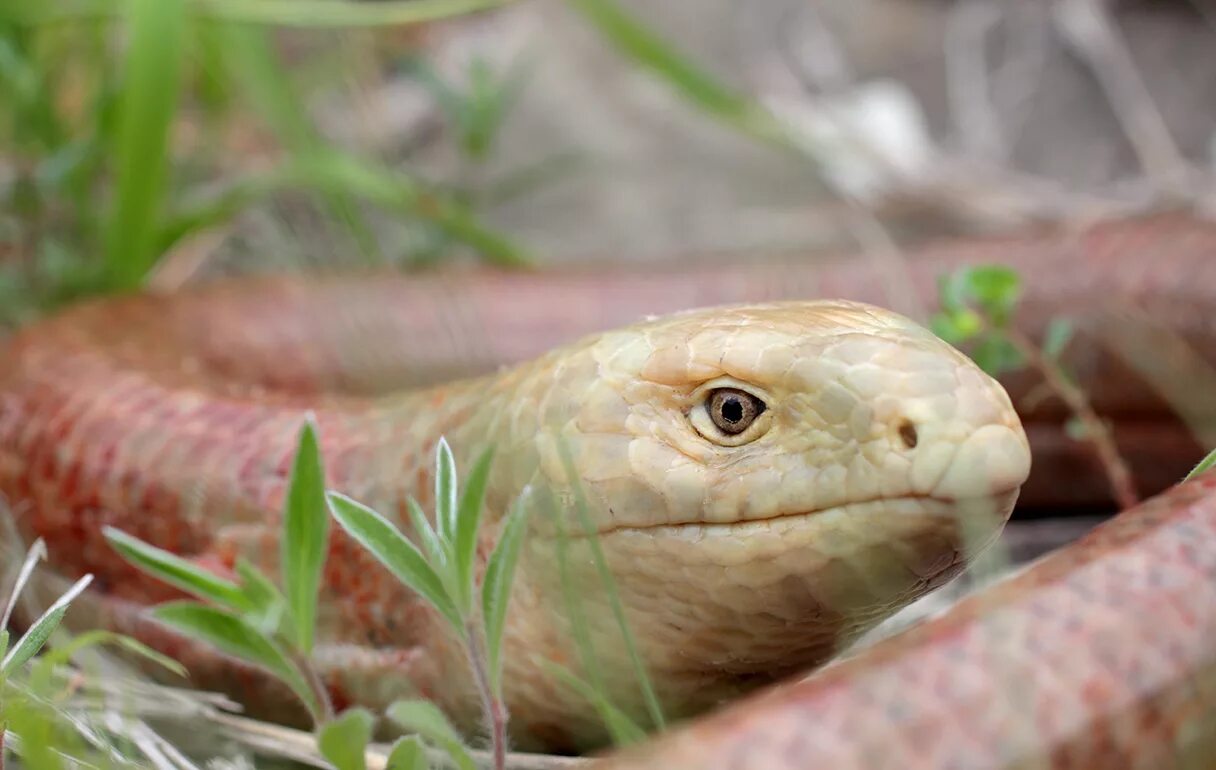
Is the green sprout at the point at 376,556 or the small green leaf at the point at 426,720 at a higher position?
the green sprout at the point at 376,556

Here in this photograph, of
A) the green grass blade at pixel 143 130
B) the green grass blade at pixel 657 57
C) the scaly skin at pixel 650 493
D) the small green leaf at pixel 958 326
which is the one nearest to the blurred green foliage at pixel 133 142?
the green grass blade at pixel 143 130

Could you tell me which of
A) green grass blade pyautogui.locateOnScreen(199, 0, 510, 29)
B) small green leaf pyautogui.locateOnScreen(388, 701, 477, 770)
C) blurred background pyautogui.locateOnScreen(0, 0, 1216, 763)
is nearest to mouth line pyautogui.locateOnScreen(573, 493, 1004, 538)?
small green leaf pyautogui.locateOnScreen(388, 701, 477, 770)

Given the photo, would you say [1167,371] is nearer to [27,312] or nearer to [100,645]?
[100,645]

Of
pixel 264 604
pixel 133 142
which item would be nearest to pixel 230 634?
pixel 264 604

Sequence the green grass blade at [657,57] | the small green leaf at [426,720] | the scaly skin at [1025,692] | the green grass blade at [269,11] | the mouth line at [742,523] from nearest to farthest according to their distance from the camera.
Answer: the scaly skin at [1025,692]
the small green leaf at [426,720]
the mouth line at [742,523]
the green grass blade at [269,11]
the green grass blade at [657,57]

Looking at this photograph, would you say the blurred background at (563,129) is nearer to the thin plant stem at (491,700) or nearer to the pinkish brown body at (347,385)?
the pinkish brown body at (347,385)

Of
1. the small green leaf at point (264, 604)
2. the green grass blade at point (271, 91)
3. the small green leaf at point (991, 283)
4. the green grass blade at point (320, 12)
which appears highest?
the green grass blade at point (320, 12)
